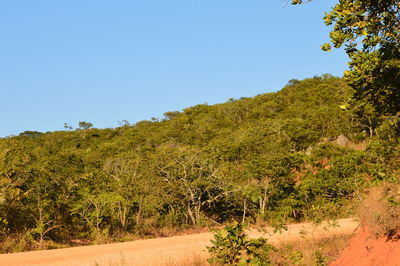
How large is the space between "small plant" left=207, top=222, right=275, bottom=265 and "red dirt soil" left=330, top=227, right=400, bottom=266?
4.99 ft

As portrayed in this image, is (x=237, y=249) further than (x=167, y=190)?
No

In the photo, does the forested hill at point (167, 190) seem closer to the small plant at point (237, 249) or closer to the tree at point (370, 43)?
the tree at point (370, 43)

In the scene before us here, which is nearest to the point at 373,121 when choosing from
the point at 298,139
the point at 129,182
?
the point at 298,139

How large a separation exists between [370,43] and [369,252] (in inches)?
152

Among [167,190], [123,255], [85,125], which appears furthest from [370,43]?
[85,125]

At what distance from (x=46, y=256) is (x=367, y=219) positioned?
9022mm

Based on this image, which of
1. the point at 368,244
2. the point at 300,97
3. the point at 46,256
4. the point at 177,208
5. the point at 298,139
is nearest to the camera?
the point at 368,244

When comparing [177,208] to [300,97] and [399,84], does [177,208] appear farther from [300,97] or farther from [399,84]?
[300,97]

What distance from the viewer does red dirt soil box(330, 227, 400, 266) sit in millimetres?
6670

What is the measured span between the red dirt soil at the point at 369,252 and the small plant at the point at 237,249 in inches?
59.9

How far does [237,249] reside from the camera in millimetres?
8188

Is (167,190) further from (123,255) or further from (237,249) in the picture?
(237,249)

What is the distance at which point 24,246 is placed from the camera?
13992 mm

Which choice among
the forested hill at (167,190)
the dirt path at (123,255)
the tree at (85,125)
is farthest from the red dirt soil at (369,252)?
the tree at (85,125)
